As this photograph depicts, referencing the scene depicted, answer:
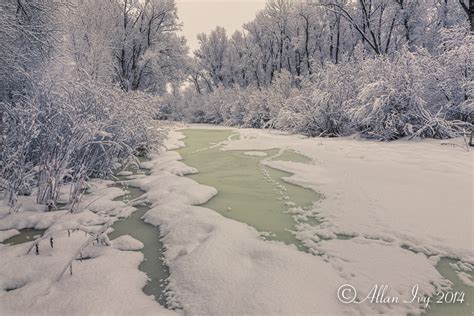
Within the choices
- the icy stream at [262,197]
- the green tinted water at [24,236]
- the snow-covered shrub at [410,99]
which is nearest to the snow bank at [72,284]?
the green tinted water at [24,236]

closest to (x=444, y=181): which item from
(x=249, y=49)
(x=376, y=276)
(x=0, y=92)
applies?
(x=376, y=276)

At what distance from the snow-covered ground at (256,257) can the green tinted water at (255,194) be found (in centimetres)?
15

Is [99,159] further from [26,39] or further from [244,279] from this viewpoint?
[244,279]

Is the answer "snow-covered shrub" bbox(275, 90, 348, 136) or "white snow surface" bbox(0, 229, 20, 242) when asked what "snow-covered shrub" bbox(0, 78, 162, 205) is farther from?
"snow-covered shrub" bbox(275, 90, 348, 136)

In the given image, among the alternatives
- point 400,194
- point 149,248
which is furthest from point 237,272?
point 400,194

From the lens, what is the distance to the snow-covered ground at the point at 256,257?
1.39 meters

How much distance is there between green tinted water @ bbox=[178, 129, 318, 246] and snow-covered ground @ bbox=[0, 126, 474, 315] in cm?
15

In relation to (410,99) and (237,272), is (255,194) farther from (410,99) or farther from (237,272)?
(410,99)

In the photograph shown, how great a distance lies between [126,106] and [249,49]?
26.9 metres

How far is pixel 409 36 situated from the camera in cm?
1803

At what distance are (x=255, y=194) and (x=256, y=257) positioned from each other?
4.72 ft

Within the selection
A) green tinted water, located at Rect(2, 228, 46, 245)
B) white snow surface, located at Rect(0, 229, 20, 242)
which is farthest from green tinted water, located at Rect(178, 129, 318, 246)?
white snow surface, located at Rect(0, 229, 20, 242)

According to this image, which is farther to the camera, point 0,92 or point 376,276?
point 0,92

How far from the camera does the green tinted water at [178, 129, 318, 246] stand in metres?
2.43
